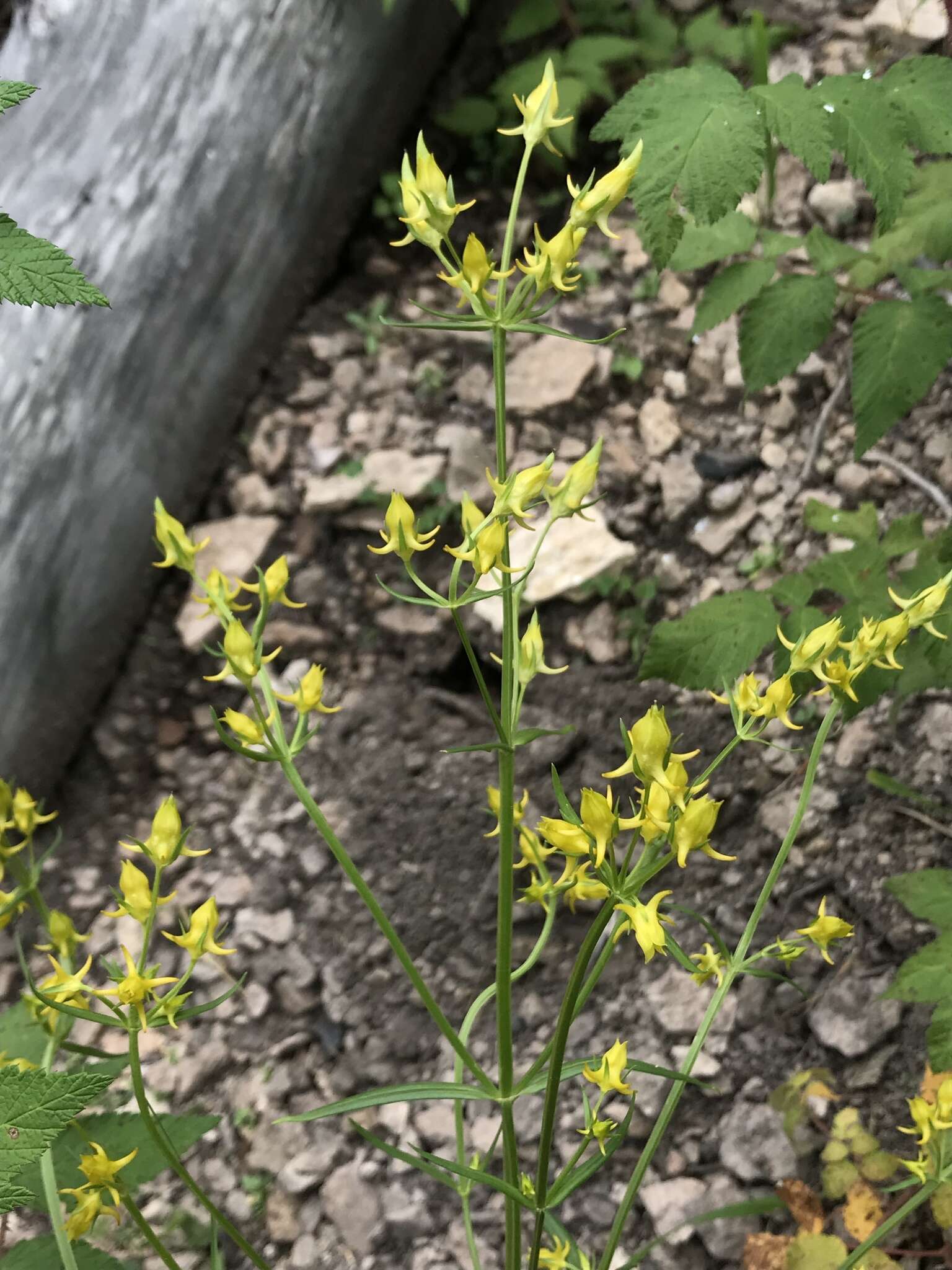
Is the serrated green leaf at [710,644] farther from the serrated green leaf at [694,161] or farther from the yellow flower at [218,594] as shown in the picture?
the yellow flower at [218,594]

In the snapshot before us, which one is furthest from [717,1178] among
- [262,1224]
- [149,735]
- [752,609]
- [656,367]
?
[656,367]

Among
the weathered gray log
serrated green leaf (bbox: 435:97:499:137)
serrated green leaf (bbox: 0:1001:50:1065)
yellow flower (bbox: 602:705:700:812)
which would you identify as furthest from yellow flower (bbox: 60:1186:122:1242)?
serrated green leaf (bbox: 435:97:499:137)

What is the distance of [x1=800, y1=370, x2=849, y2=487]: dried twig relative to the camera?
1923 millimetres

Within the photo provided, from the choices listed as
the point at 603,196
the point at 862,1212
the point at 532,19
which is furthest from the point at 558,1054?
the point at 532,19

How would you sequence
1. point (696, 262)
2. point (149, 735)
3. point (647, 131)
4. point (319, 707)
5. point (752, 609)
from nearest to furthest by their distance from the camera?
point (319, 707), point (647, 131), point (752, 609), point (696, 262), point (149, 735)

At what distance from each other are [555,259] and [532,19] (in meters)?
1.86

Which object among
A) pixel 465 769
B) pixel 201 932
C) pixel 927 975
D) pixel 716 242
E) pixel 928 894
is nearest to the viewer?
pixel 201 932

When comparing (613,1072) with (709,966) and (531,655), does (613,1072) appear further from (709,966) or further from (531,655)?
(531,655)

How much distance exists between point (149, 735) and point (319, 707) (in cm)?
106

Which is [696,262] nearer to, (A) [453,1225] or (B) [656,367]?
(B) [656,367]

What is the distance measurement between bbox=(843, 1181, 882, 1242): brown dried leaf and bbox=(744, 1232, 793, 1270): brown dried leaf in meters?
0.07

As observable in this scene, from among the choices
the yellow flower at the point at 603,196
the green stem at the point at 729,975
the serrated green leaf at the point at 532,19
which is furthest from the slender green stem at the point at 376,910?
the serrated green leaf at the point at 532,19

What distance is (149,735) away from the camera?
78.7 inches

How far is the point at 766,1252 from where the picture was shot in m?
1.30
